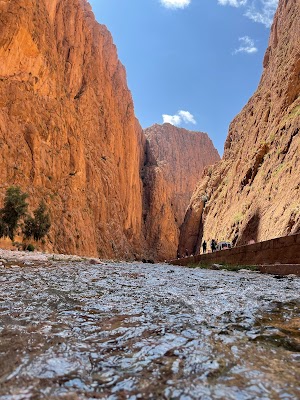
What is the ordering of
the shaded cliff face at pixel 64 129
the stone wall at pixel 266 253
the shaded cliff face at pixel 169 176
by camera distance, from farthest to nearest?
1. the shaded cliff face at pixel 169 176
2. the shaded cliff face at pixel 64 129
3. the stone wall at pixel 266 253

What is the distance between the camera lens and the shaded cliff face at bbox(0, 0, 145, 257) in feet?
145

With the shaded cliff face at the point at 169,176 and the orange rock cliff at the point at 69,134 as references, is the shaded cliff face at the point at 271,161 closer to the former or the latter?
the orange rock cliff at the point at 69,134

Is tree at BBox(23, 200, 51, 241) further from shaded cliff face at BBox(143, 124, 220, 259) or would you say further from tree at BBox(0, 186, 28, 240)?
shaded cliff face at BBox(143, 124, 220, 259)

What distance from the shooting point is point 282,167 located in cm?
Answer: 2694

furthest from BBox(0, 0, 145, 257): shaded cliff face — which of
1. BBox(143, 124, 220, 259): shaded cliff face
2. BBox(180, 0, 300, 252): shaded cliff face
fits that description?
BBox(180, 0, 300, 252): shaded cliff face

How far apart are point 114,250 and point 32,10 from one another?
134ft

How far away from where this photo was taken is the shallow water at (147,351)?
192 cm

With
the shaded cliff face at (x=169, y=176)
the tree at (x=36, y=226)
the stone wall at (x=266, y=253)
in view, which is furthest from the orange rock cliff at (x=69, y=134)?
the stone wall at (x=266, y=253)

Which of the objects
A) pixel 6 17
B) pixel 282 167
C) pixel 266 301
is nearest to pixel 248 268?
pixel 266 301

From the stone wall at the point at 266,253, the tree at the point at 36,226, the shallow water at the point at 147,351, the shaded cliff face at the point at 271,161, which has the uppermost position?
the shaded cliff face at the point at 271,161

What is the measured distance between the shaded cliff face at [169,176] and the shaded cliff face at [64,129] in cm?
1366

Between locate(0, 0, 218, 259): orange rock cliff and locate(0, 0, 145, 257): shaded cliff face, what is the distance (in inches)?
6.0

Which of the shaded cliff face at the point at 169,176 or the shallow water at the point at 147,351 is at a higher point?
the shaded cliff face at the point at 169,176

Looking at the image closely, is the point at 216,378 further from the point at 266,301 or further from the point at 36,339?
the point at 266,301
